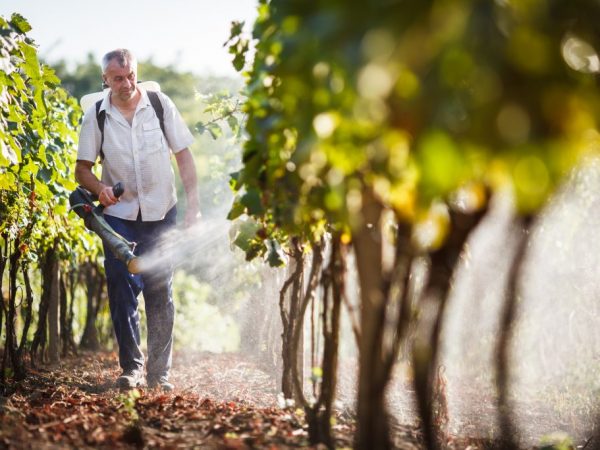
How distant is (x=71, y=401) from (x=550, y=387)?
15.9 ft

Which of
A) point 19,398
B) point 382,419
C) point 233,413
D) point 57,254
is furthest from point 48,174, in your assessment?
point 382,419

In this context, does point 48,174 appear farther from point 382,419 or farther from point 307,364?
point 382,419

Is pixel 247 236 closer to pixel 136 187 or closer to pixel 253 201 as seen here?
pixel 253 201

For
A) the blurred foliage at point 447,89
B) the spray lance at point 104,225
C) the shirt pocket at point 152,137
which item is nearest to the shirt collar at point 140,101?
the shirt pocket at point 152,137

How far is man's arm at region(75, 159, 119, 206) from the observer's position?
4.21 meters

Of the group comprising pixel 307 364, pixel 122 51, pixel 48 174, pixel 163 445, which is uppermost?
pixel 122 51

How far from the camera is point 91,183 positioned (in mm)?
4402

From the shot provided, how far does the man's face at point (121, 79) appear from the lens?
442 cm

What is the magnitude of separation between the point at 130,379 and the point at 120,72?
1.77m

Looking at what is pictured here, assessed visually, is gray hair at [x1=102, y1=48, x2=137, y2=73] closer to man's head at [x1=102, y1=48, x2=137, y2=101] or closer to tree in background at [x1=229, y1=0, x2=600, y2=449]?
man's head at [x1=102, y1=48, x2=137, y2=101]

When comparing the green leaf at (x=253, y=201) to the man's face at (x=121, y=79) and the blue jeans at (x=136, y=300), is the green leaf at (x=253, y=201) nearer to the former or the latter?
the blue jeans at (x=136, y=300)

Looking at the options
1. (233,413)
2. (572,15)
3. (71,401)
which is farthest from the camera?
(71,401)

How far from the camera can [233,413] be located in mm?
2906

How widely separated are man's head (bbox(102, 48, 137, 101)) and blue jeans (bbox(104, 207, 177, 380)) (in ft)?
2.46
